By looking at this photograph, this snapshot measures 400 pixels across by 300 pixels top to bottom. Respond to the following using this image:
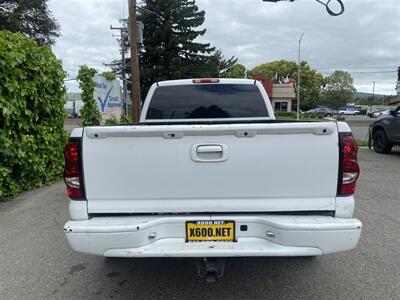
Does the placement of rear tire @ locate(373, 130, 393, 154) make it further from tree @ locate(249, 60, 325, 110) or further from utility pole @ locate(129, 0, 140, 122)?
tree @ locate(249, 60, 325, 110)

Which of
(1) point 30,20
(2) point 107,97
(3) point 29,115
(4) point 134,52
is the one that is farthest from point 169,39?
(3) point 29,115

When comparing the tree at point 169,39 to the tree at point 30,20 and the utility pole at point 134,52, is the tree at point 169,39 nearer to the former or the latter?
the tree at point 30,20

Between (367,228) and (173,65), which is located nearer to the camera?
(367,228)

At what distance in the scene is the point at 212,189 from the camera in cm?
283

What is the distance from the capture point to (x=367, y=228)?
16.6 ft

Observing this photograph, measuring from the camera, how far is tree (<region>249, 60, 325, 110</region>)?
75062 millimetres

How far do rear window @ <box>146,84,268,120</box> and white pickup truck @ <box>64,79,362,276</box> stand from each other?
2.27m

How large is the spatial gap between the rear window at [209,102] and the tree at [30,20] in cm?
2857

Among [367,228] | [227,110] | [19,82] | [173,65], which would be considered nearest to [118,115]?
[19,82]

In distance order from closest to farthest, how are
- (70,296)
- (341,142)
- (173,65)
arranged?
(341,142), (70,296), (173,65)

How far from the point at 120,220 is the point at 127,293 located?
0.96 meters

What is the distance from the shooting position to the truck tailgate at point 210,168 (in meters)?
2.76

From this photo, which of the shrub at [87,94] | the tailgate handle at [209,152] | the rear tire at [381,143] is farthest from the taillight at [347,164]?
the rear tire at [381,143]

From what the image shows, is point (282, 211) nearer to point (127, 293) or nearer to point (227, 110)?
point (127, 293)
